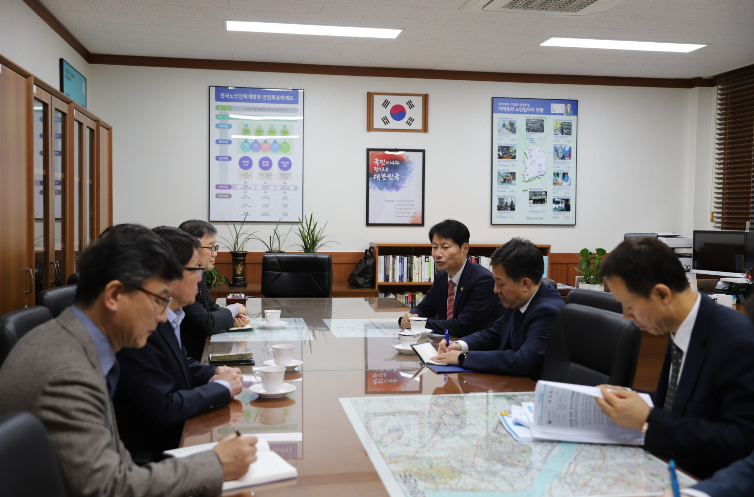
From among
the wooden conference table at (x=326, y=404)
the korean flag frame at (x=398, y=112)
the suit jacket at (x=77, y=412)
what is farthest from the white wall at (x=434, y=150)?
the suit jacket at (x=77, y=412)

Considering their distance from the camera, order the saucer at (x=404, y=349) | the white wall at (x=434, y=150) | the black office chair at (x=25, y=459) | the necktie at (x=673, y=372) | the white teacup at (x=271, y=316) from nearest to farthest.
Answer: the black office chair at (x=25, y=459), the necktie at (x=673, y=372), the saucer at (x=404, y=349), the white teacup at (x=271, y=316), the white wall at (x=434, y=150)

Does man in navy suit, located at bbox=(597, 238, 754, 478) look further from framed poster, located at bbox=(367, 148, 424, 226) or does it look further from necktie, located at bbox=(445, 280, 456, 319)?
framed poster, located at bbox=(367, 148, 424, 226)

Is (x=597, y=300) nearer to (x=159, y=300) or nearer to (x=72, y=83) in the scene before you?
(x=159, y=300)

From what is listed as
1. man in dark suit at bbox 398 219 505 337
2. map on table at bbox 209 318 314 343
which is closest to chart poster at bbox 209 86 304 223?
man in dark suit at bbox 398 219 505 337

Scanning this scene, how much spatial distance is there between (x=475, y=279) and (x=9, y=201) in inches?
92.1

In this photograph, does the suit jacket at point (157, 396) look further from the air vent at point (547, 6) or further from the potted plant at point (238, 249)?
the potted plant at point (238, 249)

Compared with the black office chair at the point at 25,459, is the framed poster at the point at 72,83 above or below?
above

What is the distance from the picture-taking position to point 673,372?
5.46ft

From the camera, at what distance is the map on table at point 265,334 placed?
2885mm

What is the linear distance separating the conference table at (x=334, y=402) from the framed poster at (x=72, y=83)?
10.3 ft

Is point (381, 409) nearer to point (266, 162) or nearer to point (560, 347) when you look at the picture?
point (560, 347)

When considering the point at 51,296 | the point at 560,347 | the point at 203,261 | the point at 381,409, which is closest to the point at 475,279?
the point at 560,347

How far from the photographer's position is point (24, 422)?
0.96 metres

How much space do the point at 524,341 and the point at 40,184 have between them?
2.59 m
